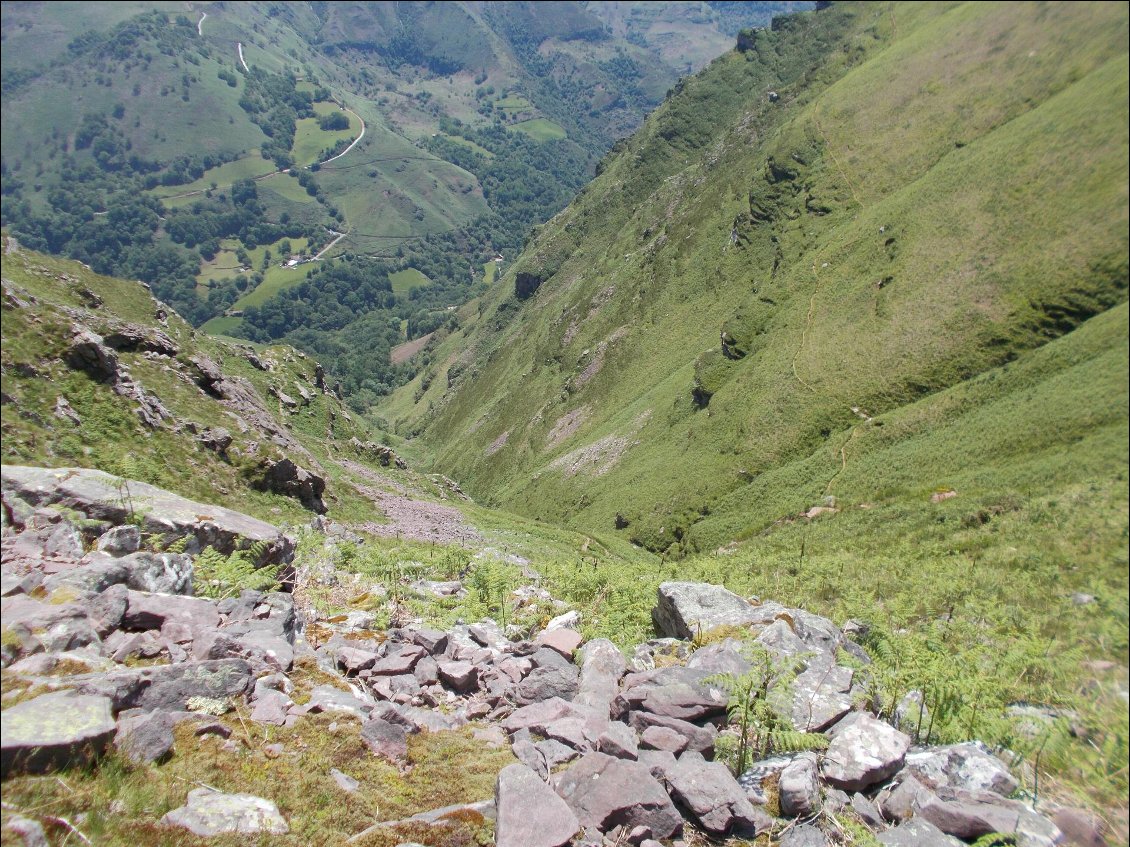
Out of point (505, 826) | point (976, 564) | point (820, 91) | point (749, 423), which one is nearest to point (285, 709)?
point (505, 826)

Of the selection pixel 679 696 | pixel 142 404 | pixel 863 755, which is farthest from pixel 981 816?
pixel 142 404

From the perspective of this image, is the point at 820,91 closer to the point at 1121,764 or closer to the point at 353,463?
the point at 353,463

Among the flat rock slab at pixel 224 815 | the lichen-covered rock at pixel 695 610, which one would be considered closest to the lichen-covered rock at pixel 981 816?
the lichen-covered rock at pixel 695 610

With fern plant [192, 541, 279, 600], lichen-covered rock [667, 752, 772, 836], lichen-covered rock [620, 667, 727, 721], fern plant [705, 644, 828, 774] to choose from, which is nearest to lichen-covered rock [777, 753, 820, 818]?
lichen-covered rock [667, 752, 772, 836]

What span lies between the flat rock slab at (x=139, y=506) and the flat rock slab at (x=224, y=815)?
553cm

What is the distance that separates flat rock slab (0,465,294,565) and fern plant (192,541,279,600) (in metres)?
0.52

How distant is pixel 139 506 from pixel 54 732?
7289 millimetres

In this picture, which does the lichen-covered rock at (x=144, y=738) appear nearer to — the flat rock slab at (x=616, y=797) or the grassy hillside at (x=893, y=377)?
the flat rock slab at (x=616, y=797)

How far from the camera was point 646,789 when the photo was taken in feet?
26.2

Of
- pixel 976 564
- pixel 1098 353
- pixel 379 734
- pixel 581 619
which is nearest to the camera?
pixel 379 734

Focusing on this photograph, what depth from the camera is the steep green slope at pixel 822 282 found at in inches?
752

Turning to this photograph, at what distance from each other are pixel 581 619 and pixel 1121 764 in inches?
444

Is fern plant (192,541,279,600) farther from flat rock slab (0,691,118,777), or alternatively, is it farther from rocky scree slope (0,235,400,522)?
flat rock slab (0,691,118,777)

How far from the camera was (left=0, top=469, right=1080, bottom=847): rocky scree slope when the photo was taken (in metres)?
6.93
